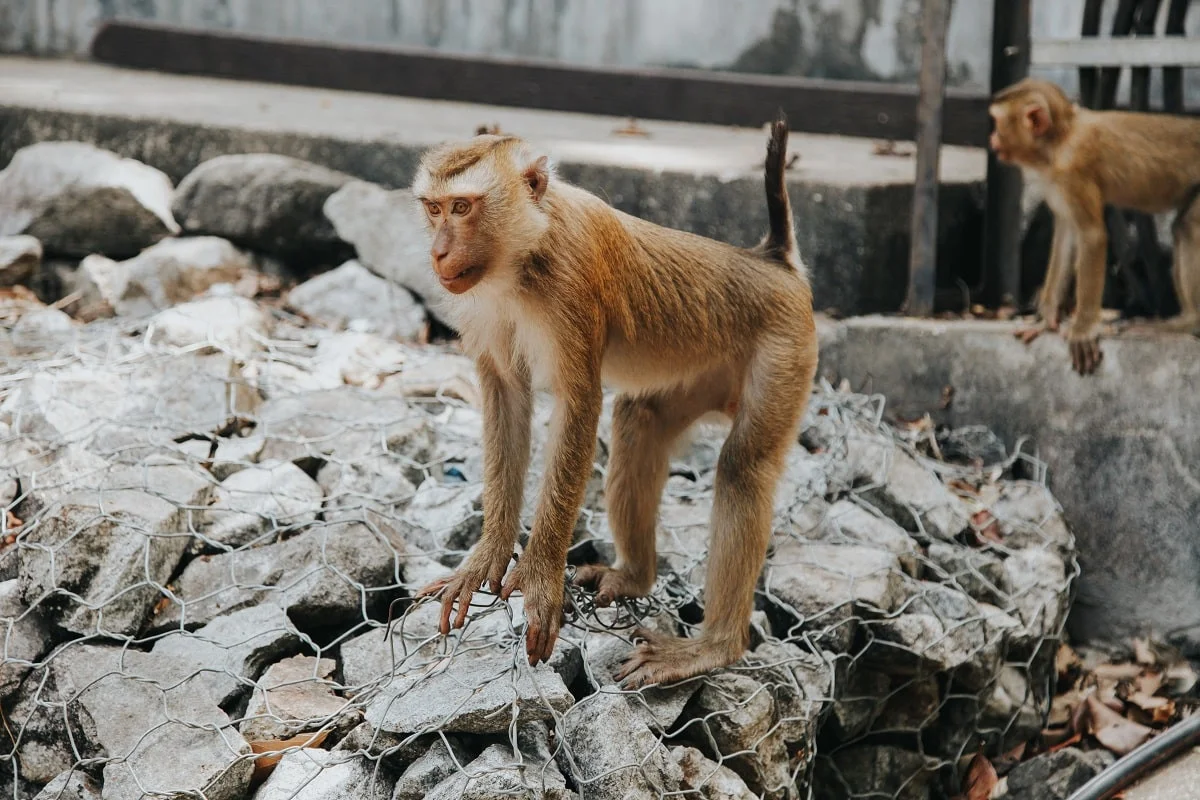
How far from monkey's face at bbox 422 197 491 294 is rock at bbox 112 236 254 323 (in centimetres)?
437

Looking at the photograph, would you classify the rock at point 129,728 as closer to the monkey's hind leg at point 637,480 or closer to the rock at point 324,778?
the rock at point 324,778

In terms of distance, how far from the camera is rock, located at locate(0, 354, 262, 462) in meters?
5.80

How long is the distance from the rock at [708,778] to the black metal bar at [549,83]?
6.68m

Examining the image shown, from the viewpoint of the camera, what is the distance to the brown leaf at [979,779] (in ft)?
18.5

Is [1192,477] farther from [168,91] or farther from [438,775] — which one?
[168,91]

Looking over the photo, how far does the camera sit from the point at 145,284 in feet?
25.3

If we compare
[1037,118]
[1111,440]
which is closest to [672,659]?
[1111,440]

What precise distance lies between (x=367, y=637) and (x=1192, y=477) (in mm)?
4292

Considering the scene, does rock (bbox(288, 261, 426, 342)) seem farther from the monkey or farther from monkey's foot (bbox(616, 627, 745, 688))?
monkey's foot (bbox(616, 627, 745, 688))

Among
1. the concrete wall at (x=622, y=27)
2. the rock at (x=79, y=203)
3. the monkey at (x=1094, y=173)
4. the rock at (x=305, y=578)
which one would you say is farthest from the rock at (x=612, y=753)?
the concrete wall at (x=622, y=27)

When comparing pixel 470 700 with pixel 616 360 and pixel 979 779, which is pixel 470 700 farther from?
pixel 979 779

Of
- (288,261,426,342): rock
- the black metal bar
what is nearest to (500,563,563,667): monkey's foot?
(288,261,426,342): rock

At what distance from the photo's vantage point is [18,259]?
786cm

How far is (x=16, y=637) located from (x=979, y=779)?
407cm
